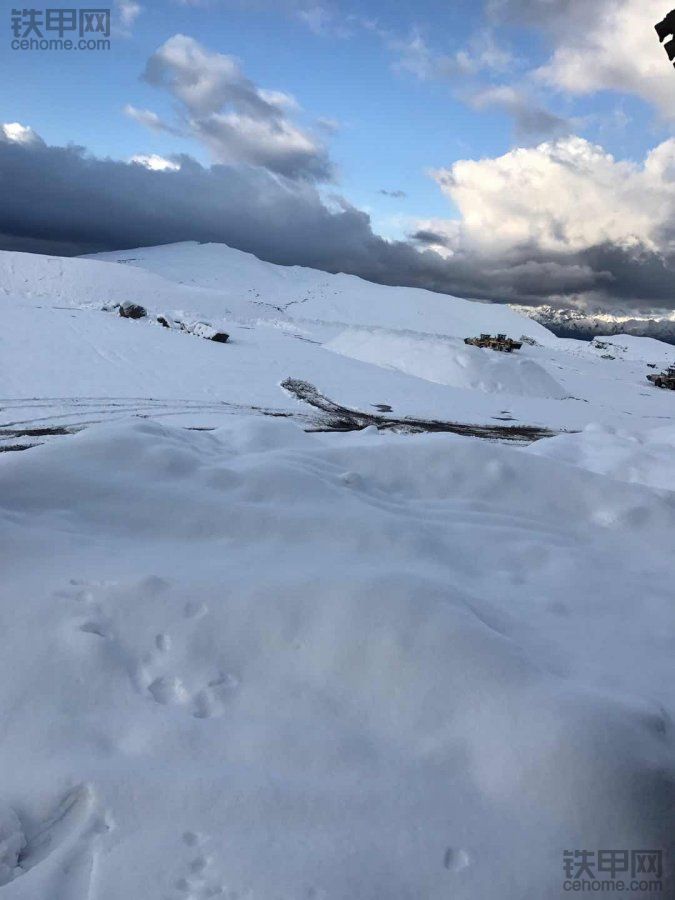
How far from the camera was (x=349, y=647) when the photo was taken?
3006 mm

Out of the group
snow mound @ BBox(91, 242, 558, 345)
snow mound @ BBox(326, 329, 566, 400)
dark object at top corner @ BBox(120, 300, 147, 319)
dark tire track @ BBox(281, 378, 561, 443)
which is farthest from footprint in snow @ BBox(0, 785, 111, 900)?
snow mound @ BBox(91, 242, 558, 345)

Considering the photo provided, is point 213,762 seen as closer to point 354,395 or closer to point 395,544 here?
point 395,544

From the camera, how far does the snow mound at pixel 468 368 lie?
1916 centimetres

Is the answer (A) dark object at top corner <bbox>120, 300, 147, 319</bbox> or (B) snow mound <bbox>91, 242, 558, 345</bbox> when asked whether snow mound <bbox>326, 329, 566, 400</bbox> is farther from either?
(B) snow mound <bbox>91, 242, 558, 345</bbox>

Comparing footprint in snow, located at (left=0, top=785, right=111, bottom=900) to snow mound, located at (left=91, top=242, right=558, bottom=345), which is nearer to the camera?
footprint in snow, located at (left=0, top=785, right=111, bottom=900)

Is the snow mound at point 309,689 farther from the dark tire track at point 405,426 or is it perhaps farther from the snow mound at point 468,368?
the snow mound at point 468,368

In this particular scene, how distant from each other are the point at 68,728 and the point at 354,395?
1299 centimetres

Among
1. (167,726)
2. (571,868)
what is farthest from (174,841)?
(571,868)

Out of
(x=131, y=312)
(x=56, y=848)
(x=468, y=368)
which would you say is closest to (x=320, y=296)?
(x=131, y=312)

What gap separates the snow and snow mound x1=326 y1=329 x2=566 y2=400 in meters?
13.5

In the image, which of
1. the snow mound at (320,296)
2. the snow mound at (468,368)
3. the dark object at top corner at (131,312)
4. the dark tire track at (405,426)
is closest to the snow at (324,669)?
the dark tire track at (405,426)

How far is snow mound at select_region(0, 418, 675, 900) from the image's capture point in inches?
84.1

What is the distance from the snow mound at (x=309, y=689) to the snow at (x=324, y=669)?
1 centimetres

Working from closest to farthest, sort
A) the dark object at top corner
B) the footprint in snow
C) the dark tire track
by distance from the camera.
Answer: the footprint in snow → the dark tire track → the dark object at top corner
